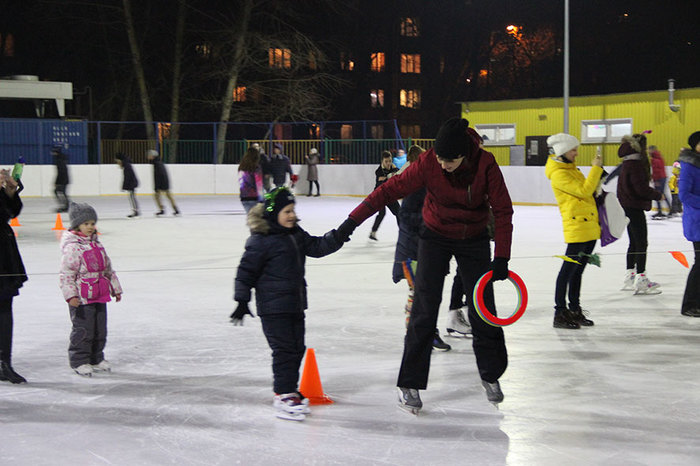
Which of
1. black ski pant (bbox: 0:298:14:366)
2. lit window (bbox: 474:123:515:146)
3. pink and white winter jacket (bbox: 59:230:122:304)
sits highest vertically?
lit window (bbox: 474:123:515:146)

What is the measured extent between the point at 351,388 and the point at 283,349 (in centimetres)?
68

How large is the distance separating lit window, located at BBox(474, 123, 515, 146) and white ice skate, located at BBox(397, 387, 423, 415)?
86.3 feet

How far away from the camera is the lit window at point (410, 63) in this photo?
219 ft

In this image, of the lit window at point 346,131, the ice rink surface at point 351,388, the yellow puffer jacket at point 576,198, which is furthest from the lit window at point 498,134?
the yellow puffer jacket at point 576,198

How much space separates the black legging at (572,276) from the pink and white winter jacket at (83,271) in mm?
3479

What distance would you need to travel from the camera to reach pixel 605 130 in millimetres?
28297

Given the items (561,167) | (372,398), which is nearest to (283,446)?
(372,398)

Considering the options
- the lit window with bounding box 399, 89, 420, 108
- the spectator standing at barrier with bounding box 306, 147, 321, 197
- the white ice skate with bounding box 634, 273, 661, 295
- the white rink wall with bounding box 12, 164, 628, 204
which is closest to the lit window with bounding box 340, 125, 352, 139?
the white rink wall with bounding box 12, 164, 628, 204

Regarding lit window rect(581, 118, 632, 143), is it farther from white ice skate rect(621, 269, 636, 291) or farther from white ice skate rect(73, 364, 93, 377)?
white ice skate rect(73, 364, 93, 377)

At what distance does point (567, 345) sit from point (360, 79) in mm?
51791

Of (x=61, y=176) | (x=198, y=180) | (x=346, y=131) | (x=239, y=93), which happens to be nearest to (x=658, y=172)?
(x=61, y=176)

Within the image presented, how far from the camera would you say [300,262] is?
4.84 meters

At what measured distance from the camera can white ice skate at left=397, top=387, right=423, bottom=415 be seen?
4.77m

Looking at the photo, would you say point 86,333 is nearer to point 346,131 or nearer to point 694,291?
point 694,291
